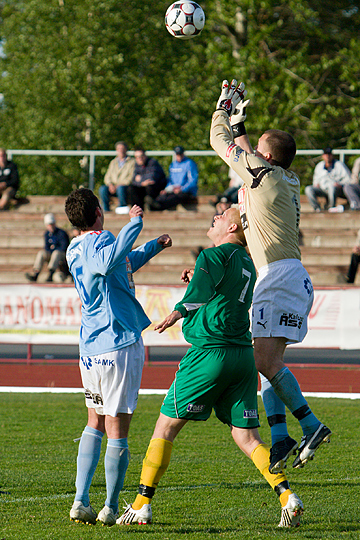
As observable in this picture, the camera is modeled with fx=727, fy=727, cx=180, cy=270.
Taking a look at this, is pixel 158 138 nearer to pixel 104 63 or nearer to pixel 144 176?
pixel 104 63

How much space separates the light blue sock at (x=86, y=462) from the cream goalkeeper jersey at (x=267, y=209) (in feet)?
5.19

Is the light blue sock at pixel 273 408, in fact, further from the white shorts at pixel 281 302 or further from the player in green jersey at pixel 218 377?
the white shorts at pixel 281 302

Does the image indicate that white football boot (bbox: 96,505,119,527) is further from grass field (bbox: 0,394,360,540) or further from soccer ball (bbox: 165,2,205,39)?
soccer ball (bbox: 165,2,205,39)

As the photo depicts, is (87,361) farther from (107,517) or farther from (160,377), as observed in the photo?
(160,377)

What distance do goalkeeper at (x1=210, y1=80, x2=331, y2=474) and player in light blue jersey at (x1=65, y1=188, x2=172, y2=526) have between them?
2.53ft

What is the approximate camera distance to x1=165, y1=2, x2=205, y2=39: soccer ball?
8.02 metres

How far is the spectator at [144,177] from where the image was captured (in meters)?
17.8

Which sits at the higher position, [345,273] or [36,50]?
[36,50]

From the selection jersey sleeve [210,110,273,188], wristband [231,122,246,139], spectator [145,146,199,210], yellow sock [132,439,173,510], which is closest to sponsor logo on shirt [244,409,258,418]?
yellow sock [132,439,173,510]

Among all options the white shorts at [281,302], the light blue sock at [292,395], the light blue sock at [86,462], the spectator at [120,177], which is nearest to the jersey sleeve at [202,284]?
the white shorts at [281,302]

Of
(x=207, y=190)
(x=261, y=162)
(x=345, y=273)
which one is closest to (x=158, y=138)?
(x=207, y=190)

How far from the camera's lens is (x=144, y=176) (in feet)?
58.6

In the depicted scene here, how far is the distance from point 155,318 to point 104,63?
847 inches

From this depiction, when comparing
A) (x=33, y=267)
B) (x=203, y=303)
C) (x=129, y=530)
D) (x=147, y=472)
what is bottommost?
(x=33, y=267)
